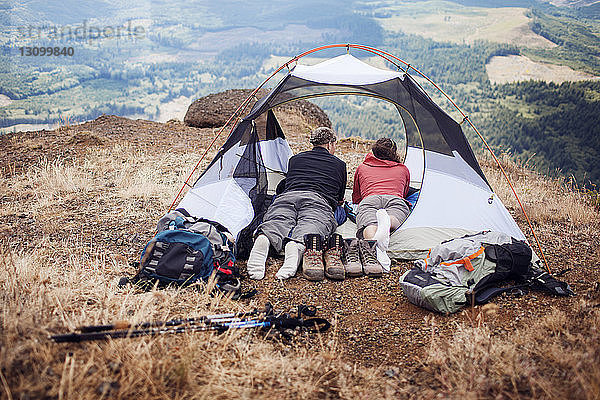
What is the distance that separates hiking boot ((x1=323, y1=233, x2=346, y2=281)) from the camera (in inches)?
180

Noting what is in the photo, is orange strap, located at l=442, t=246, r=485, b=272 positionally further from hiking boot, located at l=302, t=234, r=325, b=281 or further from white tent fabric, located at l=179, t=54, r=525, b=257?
hiking boot, located at l=302, t=234, r=325, b=281

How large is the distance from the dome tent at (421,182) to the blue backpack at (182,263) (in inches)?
33.3

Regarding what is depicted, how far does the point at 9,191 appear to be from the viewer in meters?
7.70

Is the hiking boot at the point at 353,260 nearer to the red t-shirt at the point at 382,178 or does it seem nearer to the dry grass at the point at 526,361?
the red t-shirt at the point at 382,178

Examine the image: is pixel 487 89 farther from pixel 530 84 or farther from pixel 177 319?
pixel 177 319

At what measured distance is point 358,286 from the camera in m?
4.56

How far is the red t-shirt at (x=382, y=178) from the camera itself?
234 inches

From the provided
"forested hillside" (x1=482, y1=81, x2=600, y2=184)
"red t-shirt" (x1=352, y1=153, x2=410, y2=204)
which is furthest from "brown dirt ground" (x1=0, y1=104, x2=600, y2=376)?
"forested hillside" (x1=482, y1=81, x2=600, y2=184)

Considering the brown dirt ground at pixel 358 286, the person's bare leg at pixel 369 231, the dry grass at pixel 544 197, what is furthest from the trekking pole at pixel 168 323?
the dry grass at pixel 544 197

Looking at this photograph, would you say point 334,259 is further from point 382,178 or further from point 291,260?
point 382,178

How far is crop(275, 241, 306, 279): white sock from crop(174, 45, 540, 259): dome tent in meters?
0.76

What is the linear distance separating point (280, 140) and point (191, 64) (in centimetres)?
13017

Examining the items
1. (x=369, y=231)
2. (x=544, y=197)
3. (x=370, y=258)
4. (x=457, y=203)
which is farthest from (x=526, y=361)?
(x=544, y=197)

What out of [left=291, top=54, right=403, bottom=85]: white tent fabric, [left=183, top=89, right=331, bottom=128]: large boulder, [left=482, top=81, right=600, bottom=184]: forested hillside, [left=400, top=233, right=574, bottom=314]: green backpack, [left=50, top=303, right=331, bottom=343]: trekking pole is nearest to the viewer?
[left=50, top=303, right=331, bottom=343]: trekking pole
